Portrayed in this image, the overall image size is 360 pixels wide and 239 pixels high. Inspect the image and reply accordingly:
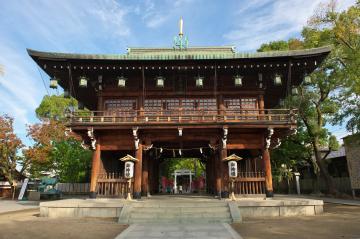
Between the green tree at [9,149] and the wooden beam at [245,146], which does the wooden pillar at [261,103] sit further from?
the green tree at [9,149]

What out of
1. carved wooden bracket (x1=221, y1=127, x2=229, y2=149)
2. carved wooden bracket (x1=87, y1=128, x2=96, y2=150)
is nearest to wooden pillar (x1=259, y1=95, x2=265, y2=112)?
carved wooden bracket (x1=221, y1=127, x2=229, y2=149)

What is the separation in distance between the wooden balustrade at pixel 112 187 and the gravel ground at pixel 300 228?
8.19m

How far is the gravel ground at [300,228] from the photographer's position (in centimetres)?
1026

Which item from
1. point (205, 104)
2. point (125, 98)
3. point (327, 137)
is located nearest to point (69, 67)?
point (125, 98)

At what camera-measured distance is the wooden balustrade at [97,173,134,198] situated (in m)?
18.5

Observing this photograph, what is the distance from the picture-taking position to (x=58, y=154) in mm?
36156

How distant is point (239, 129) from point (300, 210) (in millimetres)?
6024

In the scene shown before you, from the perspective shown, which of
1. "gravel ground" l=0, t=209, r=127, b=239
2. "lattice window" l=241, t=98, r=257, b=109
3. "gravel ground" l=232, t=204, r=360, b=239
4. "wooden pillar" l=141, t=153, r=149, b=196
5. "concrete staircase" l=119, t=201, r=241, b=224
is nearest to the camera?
"gravel ground" l=232, t=204, r=360, b=239

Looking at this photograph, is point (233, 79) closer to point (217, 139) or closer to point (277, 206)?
point (217, 139)

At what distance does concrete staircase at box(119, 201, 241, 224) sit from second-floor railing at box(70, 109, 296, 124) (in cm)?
535

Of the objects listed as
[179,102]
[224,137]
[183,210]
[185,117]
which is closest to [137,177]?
[183,210]

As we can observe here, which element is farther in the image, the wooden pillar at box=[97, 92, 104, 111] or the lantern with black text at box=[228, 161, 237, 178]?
the wooden pillar at box=[97, 92, 104, 111]

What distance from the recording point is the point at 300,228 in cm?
1159

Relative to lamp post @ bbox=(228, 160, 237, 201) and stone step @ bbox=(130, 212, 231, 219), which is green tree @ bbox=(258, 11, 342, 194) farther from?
stone step @ bbox=(130, 212, 231, 219)
